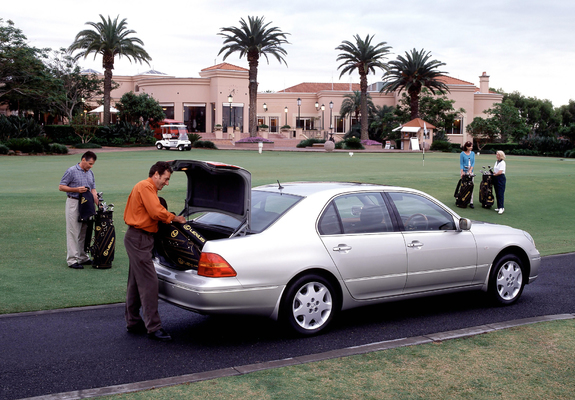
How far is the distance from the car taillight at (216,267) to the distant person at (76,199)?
13.1ft

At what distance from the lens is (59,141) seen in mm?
48062

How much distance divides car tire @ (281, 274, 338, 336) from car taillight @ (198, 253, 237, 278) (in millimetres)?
629

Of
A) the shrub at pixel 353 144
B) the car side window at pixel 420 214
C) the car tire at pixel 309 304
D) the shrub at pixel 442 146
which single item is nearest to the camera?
the car tire at pixel 309 304

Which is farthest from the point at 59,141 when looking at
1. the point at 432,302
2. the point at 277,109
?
the point at 432,302

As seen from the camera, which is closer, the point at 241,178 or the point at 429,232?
the point at 241,178

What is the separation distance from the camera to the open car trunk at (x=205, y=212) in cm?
576

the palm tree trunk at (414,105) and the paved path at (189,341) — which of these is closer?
the paved path at (189,341)

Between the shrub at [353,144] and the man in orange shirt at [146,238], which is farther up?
the shrub at [353,144]

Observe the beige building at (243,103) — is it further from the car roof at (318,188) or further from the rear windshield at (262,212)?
the rear windshield at (262,212)

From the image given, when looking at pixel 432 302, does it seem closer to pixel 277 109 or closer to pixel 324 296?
pixel 324 296

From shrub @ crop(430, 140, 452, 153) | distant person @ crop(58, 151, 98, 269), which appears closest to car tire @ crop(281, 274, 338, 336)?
distant person @ crop(58, 151, 98, 269)

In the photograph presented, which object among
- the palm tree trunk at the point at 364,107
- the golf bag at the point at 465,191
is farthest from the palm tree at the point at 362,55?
the golf bag at the point at 465,191

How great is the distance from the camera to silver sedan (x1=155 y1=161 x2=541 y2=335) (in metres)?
5.46

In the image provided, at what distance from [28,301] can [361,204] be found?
401 centimetres
